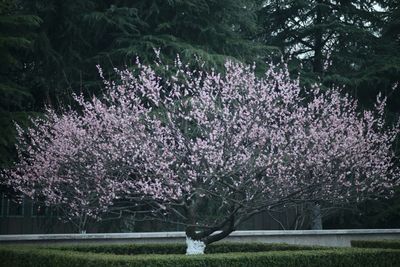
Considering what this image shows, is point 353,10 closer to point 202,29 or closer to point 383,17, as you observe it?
point 383,17

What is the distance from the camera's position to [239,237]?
16.8 meters

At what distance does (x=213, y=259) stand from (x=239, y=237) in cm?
625

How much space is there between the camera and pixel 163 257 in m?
10.3

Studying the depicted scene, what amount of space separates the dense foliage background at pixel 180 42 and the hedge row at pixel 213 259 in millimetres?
4860

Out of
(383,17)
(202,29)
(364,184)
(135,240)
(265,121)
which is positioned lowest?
(135,240)

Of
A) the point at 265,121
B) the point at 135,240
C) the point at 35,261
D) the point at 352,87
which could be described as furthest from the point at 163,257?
the point at 352,87

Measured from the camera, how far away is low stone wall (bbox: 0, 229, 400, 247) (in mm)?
14844

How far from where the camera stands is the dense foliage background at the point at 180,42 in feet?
59.2

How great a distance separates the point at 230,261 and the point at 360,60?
1502cm

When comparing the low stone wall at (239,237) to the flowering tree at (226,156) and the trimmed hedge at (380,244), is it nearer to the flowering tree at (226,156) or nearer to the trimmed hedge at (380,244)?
the flowering tree at (226,156)

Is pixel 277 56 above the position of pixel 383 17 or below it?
below

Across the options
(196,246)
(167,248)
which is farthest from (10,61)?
(196,246)

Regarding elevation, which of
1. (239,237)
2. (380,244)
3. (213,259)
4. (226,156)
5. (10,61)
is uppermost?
(10,61)

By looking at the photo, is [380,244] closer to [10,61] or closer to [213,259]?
[213,259]
